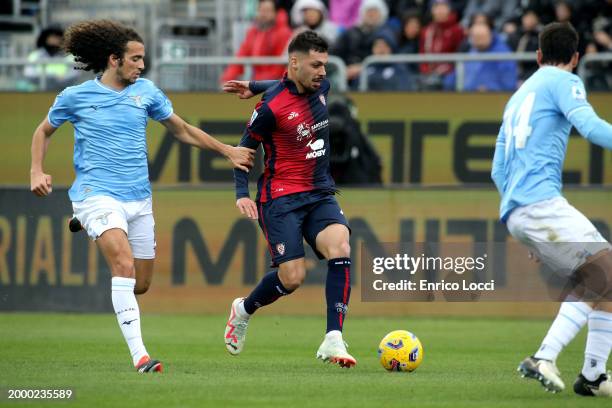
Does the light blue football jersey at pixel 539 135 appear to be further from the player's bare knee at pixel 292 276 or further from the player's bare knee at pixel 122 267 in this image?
the player's bare knee at pixel 122 267

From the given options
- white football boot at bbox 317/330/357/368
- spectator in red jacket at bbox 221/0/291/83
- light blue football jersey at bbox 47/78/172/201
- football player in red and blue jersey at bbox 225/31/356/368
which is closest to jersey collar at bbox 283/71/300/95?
football player in red and blue jersey at bbox 225/31/356/368

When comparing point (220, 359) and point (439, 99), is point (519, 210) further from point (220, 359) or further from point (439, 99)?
point (439, 99)

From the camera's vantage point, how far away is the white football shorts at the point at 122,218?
9406 mm

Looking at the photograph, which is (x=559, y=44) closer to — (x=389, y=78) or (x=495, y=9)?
(x=389, y=78)

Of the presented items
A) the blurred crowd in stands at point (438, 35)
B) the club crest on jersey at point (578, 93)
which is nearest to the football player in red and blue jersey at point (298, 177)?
the club crest on jersey at point (578, 93)

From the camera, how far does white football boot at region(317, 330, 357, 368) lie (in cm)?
952

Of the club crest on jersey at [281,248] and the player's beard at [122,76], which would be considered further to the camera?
the club crest on jersey at [281,248]

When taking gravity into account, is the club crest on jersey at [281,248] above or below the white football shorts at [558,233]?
below

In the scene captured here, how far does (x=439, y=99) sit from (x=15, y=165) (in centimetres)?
632

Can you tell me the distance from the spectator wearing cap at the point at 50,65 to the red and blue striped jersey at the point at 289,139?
27.4 ft

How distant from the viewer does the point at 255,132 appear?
10.1m

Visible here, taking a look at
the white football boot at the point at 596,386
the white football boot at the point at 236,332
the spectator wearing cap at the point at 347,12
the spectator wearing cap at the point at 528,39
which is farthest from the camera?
the spectator wearing cap at the point at 347,12

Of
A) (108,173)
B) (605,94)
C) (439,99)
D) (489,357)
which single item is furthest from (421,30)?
(108,173)

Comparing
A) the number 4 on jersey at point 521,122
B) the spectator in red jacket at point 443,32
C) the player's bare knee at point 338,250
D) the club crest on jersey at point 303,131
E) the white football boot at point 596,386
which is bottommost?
the white football boot at point 596,386
